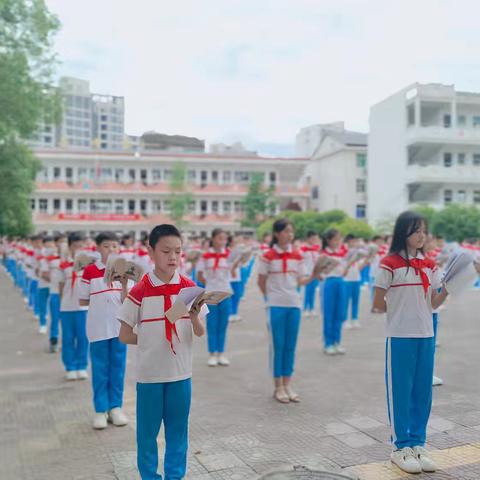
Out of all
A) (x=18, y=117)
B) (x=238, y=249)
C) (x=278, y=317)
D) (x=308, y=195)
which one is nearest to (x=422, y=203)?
(x=308, y=195)

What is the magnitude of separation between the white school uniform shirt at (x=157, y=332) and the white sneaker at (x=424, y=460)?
5.62ft

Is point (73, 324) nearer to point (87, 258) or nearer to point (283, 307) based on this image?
point (87, 258)

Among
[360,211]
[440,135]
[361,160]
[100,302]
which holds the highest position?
[440,135]

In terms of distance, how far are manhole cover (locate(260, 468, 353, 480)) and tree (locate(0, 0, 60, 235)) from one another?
14.2m

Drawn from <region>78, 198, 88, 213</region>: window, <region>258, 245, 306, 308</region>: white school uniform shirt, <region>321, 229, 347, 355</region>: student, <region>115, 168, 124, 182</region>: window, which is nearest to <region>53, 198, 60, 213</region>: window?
<region>78, 198, 88, 213</region>: window

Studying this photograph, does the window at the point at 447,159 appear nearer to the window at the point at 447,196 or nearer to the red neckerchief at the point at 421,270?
the window at the point at 447,196

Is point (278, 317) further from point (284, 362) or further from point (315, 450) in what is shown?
point (315, 450)

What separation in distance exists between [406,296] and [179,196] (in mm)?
38245

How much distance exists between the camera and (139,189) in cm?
4453

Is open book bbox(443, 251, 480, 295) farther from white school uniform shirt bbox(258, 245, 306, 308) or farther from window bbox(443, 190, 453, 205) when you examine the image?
window bbox(443, 190, 453, 205)

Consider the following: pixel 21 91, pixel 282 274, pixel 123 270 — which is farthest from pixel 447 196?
pixel 123 270

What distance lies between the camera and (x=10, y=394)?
613cm

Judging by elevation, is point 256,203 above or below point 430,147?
below

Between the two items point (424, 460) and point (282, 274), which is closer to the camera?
point (424, 460)
